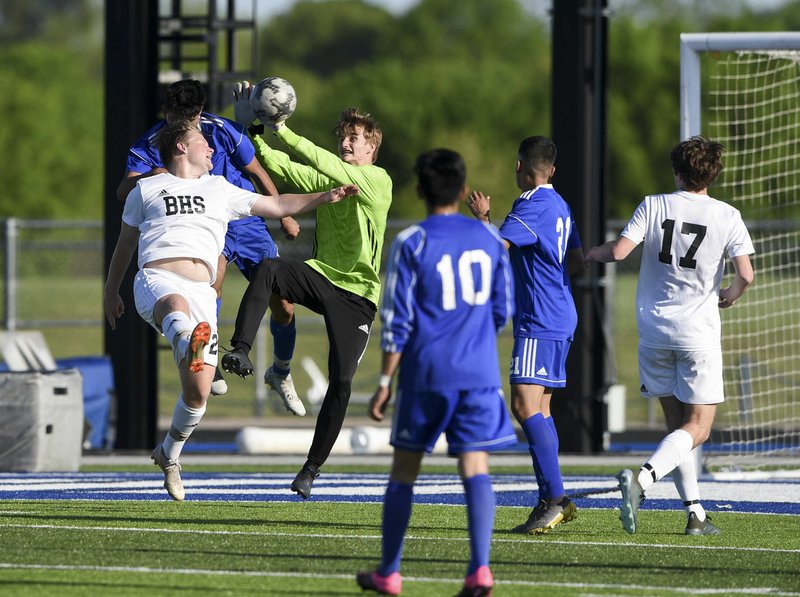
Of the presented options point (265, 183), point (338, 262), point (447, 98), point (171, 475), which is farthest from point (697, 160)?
point (447, 98)

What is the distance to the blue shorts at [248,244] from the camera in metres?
9.88

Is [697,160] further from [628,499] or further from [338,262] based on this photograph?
[338,262]

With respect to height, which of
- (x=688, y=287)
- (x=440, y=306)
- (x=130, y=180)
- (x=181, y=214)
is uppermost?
(x=130, y=180)

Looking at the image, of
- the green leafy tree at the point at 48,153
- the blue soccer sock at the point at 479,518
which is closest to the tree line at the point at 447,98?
the green leafy tree at the point at 48,153

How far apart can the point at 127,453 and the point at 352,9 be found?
90090mm

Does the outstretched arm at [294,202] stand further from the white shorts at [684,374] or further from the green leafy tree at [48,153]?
the green leafy tree at [48,153]

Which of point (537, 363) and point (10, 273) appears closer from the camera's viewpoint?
A: point (537, 363)

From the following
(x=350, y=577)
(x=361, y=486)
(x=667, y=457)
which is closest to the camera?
(x=350, y=577)

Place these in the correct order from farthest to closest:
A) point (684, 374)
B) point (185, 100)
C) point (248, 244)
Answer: point (248, 244) → point (185, 100) → point (684, 374)

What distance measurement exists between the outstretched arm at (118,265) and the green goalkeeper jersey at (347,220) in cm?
95

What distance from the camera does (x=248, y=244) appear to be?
32.6 ft

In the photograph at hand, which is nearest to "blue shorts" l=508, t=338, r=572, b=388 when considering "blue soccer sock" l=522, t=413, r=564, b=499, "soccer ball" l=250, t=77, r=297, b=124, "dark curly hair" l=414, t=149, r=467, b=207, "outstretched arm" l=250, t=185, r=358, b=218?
"blue soccer sock" l=522, t=413, r=564, b=499

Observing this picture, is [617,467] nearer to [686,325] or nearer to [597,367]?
[597,367]

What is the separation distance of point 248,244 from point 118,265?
3.52 ft
